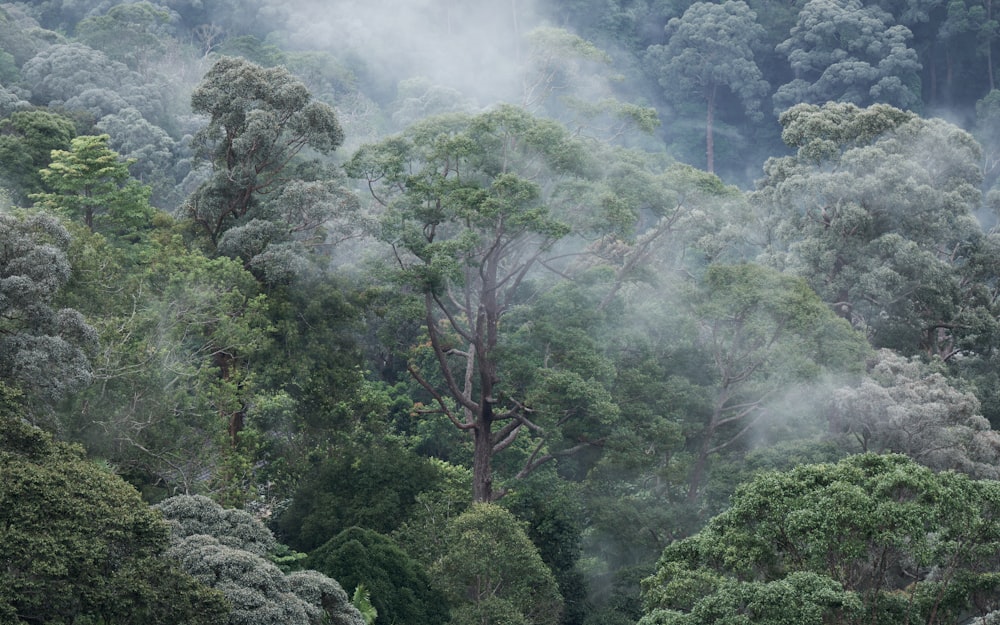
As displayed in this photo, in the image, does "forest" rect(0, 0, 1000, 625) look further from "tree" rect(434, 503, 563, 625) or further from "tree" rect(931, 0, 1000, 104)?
"tree" rect(931, 0, 1000, 104)

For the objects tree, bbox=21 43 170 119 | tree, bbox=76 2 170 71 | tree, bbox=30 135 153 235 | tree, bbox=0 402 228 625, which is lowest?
tree, bbox=0 402 228 625

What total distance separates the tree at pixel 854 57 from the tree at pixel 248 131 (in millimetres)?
36054

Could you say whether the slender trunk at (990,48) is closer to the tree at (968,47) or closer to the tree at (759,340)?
the tree at (968,47)

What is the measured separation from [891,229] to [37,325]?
23557 mm

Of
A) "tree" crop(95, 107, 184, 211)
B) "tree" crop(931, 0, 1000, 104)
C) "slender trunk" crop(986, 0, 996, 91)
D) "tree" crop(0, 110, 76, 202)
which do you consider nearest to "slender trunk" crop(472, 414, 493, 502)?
"tree" crop(0, 110, 76, 202)

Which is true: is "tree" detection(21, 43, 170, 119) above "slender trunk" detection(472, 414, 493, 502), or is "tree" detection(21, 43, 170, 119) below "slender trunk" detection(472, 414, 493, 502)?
above

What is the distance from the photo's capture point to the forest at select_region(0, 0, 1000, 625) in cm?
1728

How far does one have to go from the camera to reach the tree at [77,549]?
15891 mm

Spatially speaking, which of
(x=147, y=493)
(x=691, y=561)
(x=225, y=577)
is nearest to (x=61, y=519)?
(x=225, y=577)

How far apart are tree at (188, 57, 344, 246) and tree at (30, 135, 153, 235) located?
5.09ft

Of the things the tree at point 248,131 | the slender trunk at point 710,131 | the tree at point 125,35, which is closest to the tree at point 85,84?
the tree at point 125,35

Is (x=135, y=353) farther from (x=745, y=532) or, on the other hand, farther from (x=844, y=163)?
(x=844, y=163)

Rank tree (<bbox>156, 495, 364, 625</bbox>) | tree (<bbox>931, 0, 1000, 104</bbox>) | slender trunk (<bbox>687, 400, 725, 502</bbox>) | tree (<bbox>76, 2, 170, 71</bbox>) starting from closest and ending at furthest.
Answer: tree (<bbox>156, 495, 364, 625</bbox>)
slender trunk (<bbox>687, 400, 725, 502</bbox>)
tree (<bbox>76, 2, 170, 71</bbox>)
tree (<bbox>931, 0, 1000, 104</bbox>)

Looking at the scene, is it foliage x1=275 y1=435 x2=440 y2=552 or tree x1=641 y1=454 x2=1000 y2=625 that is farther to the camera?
foliage x1=275 y1=435 x2=440 y2=552
